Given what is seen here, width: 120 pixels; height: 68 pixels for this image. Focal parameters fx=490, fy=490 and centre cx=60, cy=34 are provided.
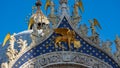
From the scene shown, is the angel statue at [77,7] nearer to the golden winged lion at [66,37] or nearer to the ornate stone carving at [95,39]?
the golden winged lion at [66,37]

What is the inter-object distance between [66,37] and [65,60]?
0.76m

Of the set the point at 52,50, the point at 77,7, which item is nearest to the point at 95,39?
the point at 52,50

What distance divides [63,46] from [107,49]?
50.5 inches

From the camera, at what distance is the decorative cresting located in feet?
45.4

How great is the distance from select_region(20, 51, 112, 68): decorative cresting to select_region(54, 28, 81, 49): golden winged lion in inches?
13.1

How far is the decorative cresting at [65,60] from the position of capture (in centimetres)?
1383

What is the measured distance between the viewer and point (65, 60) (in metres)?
13.9

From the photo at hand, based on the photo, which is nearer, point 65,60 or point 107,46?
point 65,60

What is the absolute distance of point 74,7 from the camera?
15.6 meters

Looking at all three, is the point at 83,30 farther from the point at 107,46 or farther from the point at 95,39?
the point at 107,46

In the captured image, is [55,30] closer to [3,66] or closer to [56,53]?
[56,53]

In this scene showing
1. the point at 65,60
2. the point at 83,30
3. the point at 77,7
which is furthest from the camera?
the point at 77,7

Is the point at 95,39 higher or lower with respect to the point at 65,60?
higher

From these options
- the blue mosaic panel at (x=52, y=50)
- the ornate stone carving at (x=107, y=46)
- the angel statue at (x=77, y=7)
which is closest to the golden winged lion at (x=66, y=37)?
the blue mosaic panel at (x=52, y=50)
